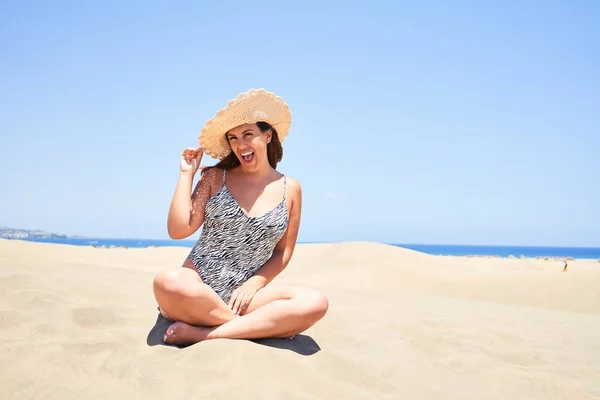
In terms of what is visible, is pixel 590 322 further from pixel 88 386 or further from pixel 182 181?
pixel 88 386

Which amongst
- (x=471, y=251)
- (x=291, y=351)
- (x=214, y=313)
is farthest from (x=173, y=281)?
(x=471, y=251)

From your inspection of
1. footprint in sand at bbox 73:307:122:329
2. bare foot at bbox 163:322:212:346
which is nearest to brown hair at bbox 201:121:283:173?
bare foot at bbox 163:322:212:346

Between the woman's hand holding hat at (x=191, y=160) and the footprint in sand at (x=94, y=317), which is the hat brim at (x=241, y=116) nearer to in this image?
the woman's hand holding hat at (x=191, y=160)

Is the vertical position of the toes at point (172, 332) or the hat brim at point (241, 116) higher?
the hat brim at point (241, 116)

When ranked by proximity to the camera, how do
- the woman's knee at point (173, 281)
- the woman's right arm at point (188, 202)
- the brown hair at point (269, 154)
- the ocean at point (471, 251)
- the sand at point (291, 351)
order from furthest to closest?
the ocean at point (471, 251), the brown hair at point (269, 154), the woman's right arm at point (188, 202), the woman's knee at point (173, 281), the sand at point (291, 351)

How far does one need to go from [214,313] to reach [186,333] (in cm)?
22

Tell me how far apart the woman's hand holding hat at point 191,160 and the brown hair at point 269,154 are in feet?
0.41

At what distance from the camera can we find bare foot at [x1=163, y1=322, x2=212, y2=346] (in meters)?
3.20

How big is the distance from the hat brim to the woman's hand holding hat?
0.10 m

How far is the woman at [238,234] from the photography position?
10.5 ft

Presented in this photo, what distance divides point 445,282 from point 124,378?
24.4 feet

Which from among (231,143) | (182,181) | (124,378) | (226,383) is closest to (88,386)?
(124,378)

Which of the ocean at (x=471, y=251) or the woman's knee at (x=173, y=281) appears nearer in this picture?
the woman's knee at (x=173, y=281)

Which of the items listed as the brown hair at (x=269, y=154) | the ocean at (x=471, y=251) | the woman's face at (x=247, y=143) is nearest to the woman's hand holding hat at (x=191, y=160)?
the brown hair at (x=269, y=154)
